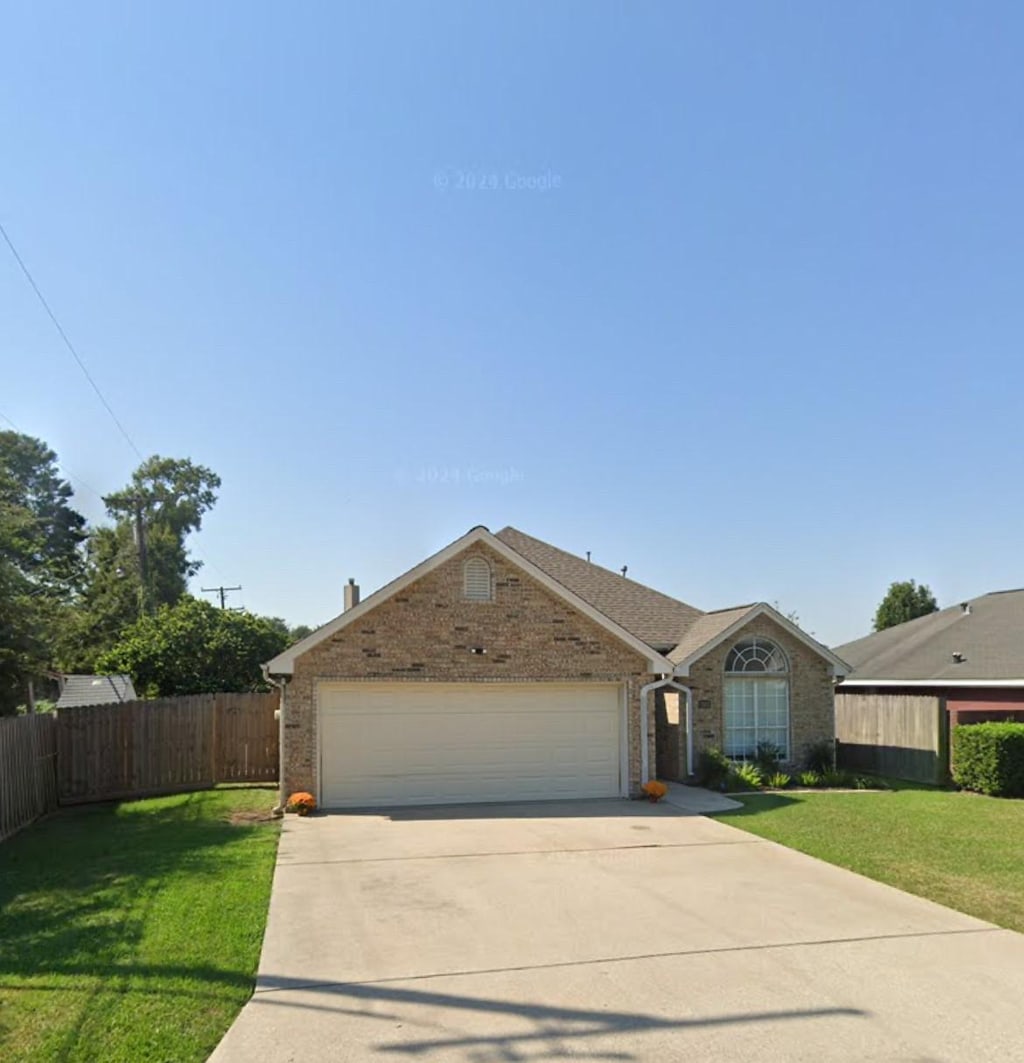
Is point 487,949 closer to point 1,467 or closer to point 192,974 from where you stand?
point 192,974

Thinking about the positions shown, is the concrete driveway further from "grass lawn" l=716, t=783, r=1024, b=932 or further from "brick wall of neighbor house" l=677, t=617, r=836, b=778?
"brick wall of neighbor house" l=677, t=617, r=836, b=778

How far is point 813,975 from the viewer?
262 inches

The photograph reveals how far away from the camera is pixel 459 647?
16.3m

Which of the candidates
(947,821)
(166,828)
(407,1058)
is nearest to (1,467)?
(166,828)

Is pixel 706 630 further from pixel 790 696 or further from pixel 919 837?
pixel 919 837

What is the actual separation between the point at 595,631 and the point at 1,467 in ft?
35.2

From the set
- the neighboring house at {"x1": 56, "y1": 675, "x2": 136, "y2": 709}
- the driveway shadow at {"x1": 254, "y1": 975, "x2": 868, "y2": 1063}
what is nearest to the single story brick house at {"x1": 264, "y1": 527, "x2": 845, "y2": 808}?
the driveway shadow at {"x1": 254, "y1": 975, "x2": 868, "y2": 1063}

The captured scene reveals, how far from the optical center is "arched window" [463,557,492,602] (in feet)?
54.0

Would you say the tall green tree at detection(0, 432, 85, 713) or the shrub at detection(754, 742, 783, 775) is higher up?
the tall green tree at detection(0, 432, 85, 713)

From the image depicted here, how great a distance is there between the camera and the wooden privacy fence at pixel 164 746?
53.8 feet

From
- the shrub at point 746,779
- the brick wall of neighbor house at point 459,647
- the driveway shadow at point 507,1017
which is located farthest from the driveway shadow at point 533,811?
the driveway shadow at point 507,1017

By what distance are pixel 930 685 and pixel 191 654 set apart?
20.5 m

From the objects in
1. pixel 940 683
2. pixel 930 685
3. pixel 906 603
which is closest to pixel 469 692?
pixel 940 683

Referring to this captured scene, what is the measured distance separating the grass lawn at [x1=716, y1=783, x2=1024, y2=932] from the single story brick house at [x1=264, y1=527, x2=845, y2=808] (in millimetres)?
2972
